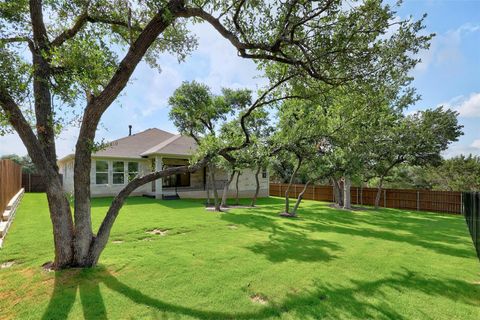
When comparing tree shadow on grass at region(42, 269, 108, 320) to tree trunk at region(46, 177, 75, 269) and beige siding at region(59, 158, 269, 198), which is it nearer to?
tree trunk at region(46, 177, 75, 269)

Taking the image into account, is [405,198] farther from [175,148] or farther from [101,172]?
[101,172]

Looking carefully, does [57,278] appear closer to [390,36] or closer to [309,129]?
[390,36]

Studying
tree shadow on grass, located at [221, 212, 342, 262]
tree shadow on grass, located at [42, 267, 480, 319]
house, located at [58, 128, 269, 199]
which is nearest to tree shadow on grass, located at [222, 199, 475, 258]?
tree shadow on grass, located at [221, 212, 342, 262]

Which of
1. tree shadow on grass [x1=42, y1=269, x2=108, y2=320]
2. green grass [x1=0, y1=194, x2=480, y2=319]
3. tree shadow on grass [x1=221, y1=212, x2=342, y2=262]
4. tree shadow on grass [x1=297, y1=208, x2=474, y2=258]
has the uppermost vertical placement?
tree shadow on grass [x1=42, y1=269, x2=108, y2=320]

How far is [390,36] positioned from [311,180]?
32.3 feet

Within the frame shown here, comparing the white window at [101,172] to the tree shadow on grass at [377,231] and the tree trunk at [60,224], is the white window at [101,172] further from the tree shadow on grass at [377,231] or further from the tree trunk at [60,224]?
the tree trunk at [60,224]

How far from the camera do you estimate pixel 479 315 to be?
11.9ft

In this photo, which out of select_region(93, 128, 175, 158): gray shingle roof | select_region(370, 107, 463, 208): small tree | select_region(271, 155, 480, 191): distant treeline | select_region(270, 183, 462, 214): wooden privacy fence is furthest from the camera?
select_region(271, 155, 480, 191): distant treeline

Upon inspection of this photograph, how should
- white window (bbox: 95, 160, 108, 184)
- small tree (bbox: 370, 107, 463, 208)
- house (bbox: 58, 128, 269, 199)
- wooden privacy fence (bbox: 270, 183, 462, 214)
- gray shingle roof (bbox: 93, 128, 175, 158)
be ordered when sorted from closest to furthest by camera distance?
1. small tree (bbox: 370, 107, 463, 208)
2. wooden privacy fence (bbox: 270, 183, 462, 214)
3. white window (bbox: 95, 160, 108, 184)
4. house (bbox: 58, 128, 269, 199)
5. gray shingle roof (bbox: 93, 128, 175, 158)

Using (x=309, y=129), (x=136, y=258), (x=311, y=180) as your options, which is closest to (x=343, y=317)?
(x=136, y=258)

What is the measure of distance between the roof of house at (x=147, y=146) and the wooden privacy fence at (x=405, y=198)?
1084 cm

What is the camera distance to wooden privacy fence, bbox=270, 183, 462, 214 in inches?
648

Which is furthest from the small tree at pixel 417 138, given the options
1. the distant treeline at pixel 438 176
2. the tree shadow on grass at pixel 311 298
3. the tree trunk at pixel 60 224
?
the tree trunk at pixel 60 224

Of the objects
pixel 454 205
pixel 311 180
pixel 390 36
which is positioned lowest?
pixel 454 205
